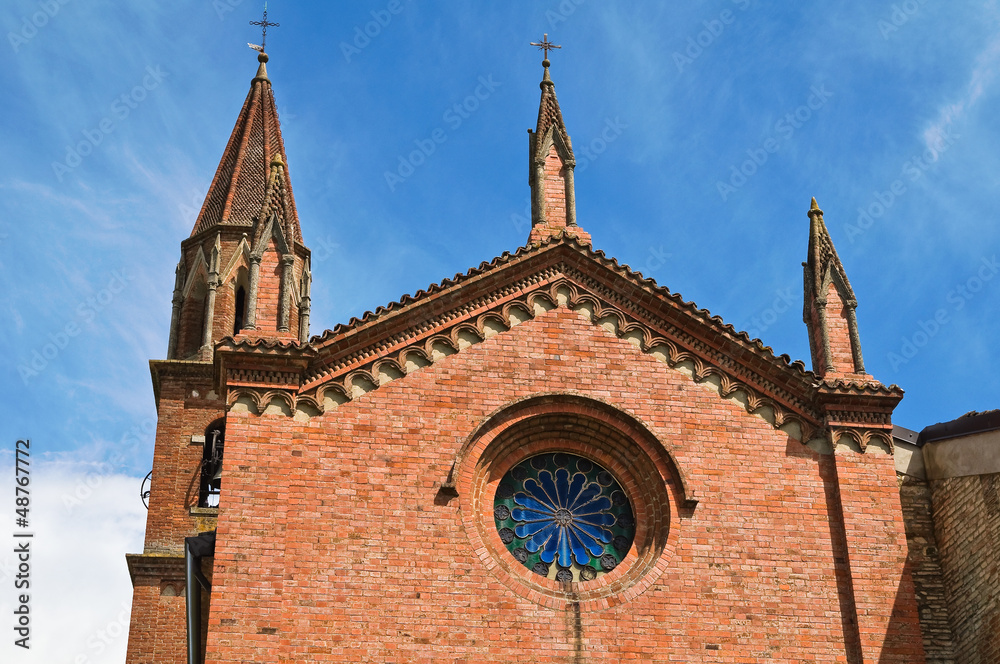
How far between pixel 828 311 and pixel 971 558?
14.8 ft

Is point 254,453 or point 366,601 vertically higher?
point 254,453

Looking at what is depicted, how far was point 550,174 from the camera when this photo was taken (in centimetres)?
2355

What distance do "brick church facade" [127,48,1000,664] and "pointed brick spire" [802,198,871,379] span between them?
0.14 feet

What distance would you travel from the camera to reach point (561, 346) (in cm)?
2102

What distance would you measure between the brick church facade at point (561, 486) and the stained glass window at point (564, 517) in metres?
0.03

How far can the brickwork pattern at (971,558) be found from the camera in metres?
19.1

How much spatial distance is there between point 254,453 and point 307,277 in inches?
623

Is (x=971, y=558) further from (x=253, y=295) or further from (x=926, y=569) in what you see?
(x=253, y=295)

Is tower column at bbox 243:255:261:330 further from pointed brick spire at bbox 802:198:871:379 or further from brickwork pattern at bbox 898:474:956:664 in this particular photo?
brickwork pattern at bbox 898:474:956:664

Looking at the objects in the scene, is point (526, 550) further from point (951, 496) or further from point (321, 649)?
point (951, 496)

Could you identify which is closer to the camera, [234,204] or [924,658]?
[924,658]

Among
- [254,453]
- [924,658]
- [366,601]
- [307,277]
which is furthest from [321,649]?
[307,277]

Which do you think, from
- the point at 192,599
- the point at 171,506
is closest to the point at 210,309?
the point at 171,506

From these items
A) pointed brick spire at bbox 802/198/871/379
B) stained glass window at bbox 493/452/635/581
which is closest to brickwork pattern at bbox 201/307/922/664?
stained glass window at bbox 493/452/635/581
